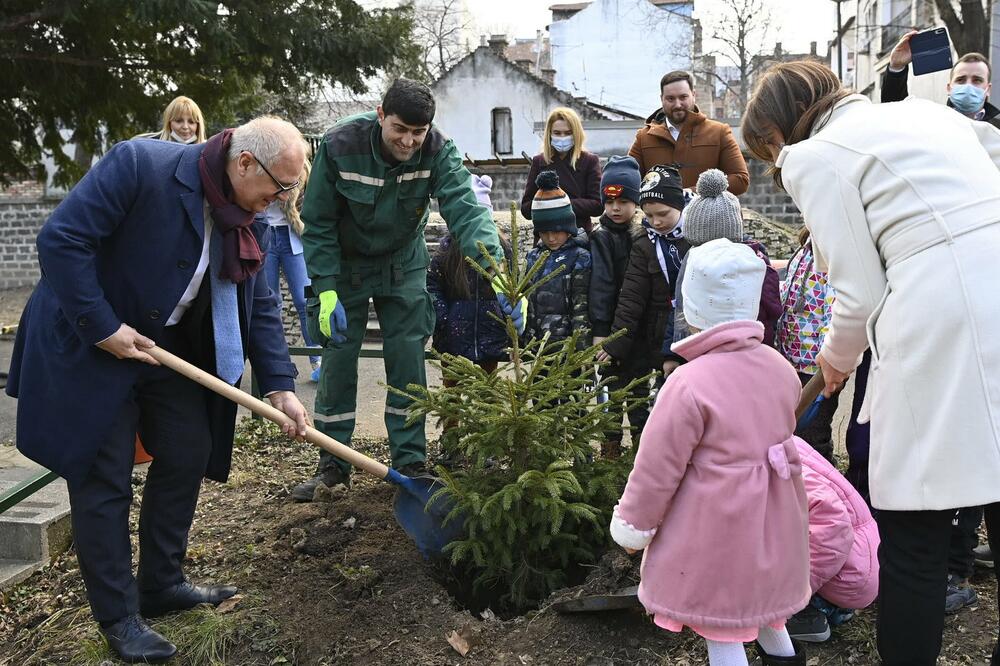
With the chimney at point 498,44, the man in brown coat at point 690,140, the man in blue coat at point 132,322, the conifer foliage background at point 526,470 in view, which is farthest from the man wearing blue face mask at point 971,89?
the chimney at point 498,44

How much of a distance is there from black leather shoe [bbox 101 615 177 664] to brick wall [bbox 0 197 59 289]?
18.6 m

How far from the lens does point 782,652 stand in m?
2.53

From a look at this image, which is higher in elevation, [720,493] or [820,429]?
[720,493]

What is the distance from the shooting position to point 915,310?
7.09 feet

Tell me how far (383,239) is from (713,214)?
1.51 meters

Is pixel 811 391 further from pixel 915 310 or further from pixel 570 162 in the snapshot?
pixel 570 162

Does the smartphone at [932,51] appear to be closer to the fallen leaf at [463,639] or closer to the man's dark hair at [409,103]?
the man's dark hair at [409,103]

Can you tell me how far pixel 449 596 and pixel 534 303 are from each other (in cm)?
168

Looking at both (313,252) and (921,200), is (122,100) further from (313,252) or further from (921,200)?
(921,200)

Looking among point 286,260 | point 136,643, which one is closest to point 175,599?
point 136,643

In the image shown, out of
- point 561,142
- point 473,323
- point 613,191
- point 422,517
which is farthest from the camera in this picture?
point 561,142

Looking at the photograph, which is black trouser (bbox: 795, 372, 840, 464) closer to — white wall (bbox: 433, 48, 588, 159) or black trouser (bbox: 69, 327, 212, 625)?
black trouser (bbox: 69, 327, 212, 625)

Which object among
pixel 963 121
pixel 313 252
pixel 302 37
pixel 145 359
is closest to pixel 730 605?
pixel 963 121

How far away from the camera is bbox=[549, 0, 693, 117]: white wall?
37.8 m
